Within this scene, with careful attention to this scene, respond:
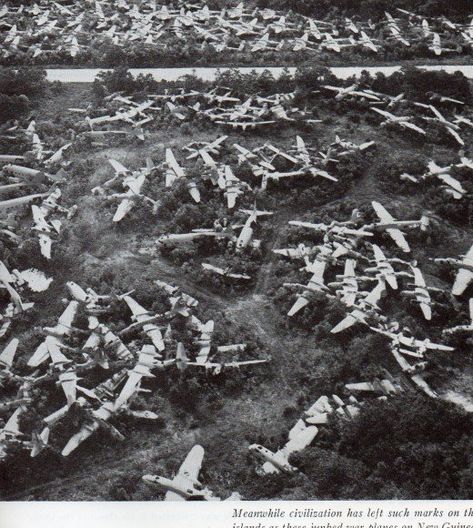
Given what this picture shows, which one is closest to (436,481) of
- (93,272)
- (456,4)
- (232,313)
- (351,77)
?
(232,313)

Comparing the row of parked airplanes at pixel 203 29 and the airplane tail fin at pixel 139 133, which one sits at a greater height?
the row of parked airplanes at pixel 203 29

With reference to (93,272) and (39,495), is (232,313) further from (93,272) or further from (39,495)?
(39,495)

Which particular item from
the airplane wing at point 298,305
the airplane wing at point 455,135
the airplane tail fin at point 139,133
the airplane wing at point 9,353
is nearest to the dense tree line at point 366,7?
the airplane wing at point 455,135

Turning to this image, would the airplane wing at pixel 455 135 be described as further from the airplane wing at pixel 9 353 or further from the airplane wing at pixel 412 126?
the airplane wing at pixel 9 353

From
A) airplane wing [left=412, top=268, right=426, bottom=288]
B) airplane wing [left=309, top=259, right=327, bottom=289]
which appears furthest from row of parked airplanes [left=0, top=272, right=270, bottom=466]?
airplane wing [left=412, top=268, right=426, bottom=288]

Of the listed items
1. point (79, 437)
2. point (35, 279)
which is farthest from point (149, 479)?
point (35, 279)

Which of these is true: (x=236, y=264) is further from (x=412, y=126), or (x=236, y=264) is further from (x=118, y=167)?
(x=412, y=126)

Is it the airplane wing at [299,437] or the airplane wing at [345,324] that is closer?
the airplane wing at [299,437]
